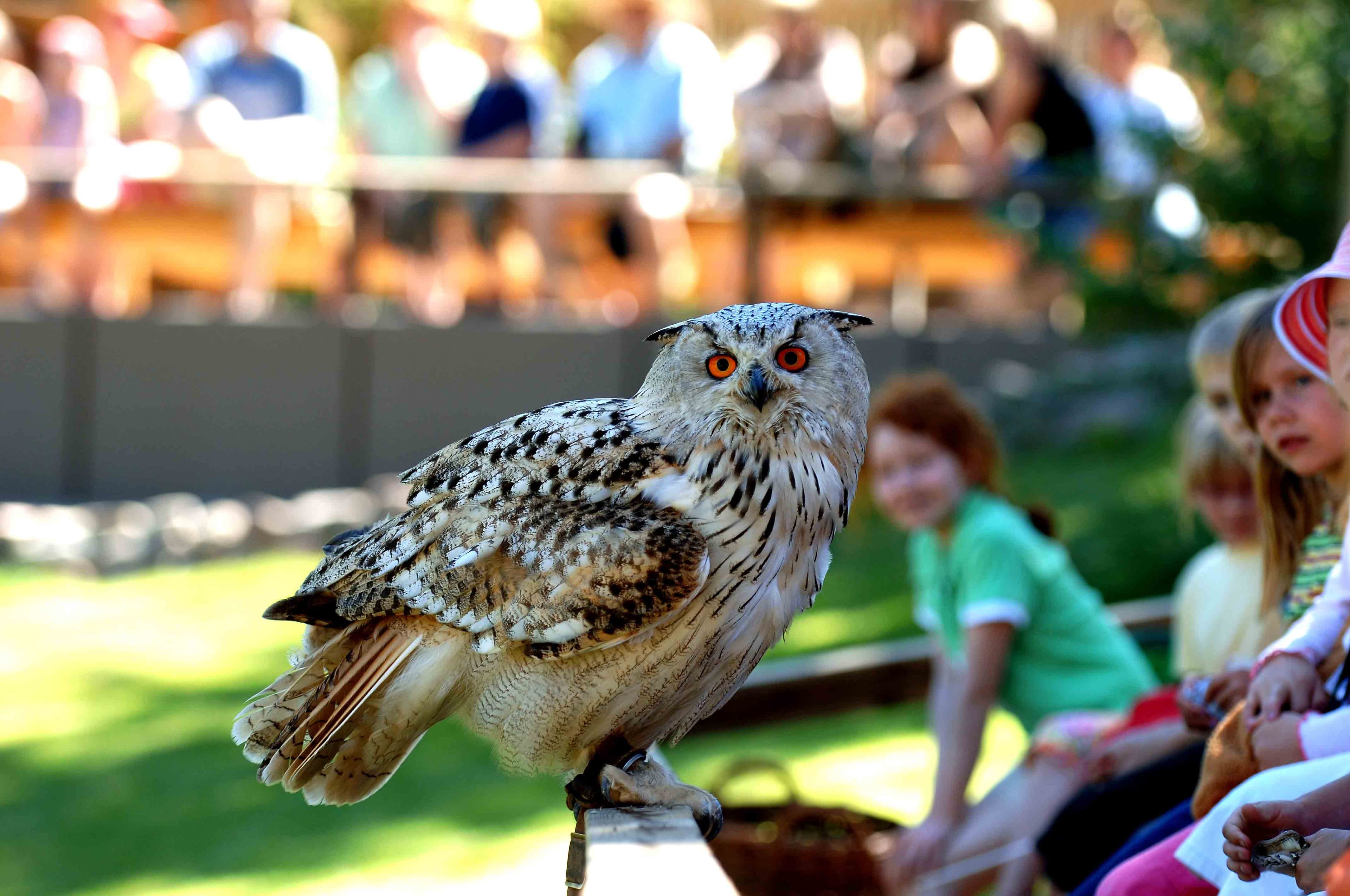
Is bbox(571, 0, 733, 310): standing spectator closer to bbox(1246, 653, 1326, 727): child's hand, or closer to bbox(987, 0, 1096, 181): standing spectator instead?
bbox(987, 0, 1096, 181): standing spectator

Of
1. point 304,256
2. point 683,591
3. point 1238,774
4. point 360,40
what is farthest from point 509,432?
point 360,40

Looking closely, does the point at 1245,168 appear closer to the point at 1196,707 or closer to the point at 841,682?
the point at 841,682

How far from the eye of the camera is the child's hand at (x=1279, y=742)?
2.10 meters

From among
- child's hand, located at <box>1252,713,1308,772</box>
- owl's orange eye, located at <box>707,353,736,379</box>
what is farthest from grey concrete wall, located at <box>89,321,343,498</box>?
child's hand, located at <box>1252,713,1308,772</box>

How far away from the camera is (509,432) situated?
225 centimetres

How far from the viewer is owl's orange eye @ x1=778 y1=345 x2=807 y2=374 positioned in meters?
2.13

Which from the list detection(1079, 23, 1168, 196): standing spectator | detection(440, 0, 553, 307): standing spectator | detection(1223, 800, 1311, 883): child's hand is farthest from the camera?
detection(440, 0, 553, 307): standing spectator

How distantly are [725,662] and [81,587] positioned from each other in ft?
22.6

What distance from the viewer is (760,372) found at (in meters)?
2.08

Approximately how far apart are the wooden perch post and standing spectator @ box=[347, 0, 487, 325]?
287 inches

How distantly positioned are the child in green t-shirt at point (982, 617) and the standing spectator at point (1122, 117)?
375cm

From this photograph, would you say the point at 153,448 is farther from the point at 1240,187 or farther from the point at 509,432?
the point at 509,432

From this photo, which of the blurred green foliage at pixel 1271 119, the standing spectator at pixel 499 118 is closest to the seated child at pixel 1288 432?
the blurred green foliage at pixel 1271 119

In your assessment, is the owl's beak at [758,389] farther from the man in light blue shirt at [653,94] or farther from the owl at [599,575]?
the man in light blue shirt at [653,94]
